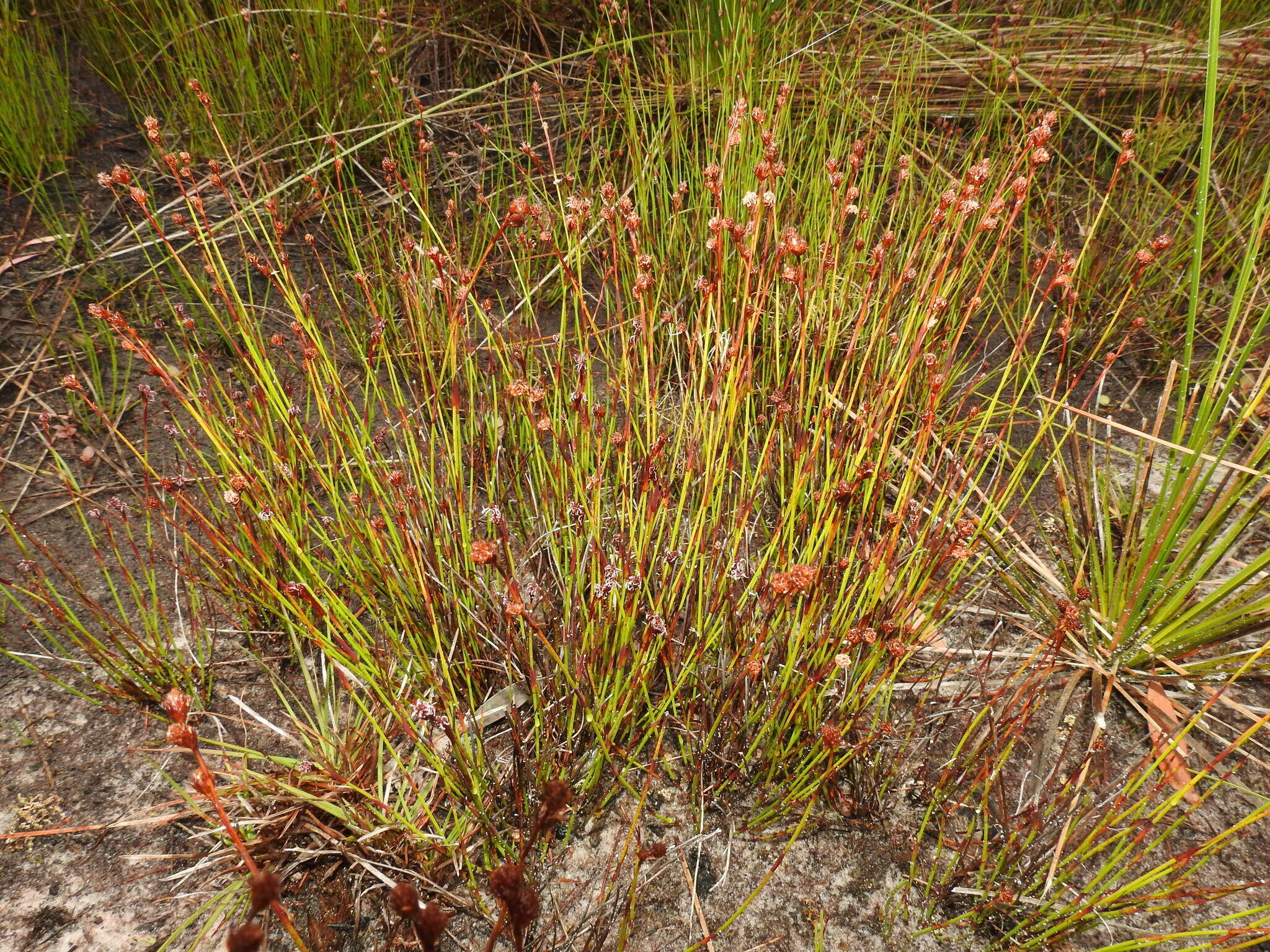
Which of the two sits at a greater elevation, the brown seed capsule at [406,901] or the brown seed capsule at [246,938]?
the brown seed capsule at [246,938]

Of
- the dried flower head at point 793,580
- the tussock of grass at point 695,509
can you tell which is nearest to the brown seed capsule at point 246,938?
the tussock of grass at point 695,509

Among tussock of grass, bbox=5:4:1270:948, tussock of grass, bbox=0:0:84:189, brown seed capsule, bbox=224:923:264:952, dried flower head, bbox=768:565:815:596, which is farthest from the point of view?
tussock of grass, bbox=0:0:84:189

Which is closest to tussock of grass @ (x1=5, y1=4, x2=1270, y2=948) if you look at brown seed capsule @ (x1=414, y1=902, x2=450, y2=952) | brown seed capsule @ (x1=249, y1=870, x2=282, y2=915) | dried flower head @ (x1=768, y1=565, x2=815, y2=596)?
dried flower head @ (x1=768, y1=565, x2=815, y2=596)

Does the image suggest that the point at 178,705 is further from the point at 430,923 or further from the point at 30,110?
the point at 30,110

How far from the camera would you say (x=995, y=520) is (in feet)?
6.03

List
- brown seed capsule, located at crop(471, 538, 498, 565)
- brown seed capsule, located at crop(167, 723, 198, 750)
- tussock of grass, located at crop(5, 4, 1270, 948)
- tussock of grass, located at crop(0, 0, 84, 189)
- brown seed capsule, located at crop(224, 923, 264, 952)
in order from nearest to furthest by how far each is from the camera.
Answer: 1. brown seed capsule, located at crop(224, 923, 264, 952)
2. brown seed capsule, located at crop(167, 723, 198, 750)
3. brown seed capsule, located at crop(471, 538, 498, 565)
4. tussock of grass, located at crop(5, 4, 1270, 948)
5. tussock of grass, located at crop(0, 0, 84, 189)

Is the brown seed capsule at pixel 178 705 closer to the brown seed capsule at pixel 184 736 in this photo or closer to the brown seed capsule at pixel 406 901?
the brown seed capsule at pixel 184 736

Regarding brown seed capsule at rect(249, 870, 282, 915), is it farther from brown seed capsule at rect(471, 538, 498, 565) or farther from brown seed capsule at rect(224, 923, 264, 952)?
brown seed capsule at rect(471, 538, 498, 565)

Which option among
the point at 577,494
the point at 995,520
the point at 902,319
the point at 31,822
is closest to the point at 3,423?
the point at 31,822

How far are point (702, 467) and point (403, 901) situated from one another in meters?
1.09

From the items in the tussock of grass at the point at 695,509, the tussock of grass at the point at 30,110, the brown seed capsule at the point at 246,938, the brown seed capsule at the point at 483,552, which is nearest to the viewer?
the brown seed capsule at the point at 246,938

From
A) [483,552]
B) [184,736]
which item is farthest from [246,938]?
[483,552]

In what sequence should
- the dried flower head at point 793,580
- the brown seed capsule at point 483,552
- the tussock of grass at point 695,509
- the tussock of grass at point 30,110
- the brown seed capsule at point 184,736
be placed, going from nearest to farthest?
the brown seed capsule at point 184,736
the brown seed capsule at point 483,552
the dried flower head at point 793,580
the tussock of grass at point 695,509
the tussock of grass at point 30,110

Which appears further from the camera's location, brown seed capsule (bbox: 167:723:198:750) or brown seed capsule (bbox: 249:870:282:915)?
brown seed capsule (bbox: 167:723:198:750)
